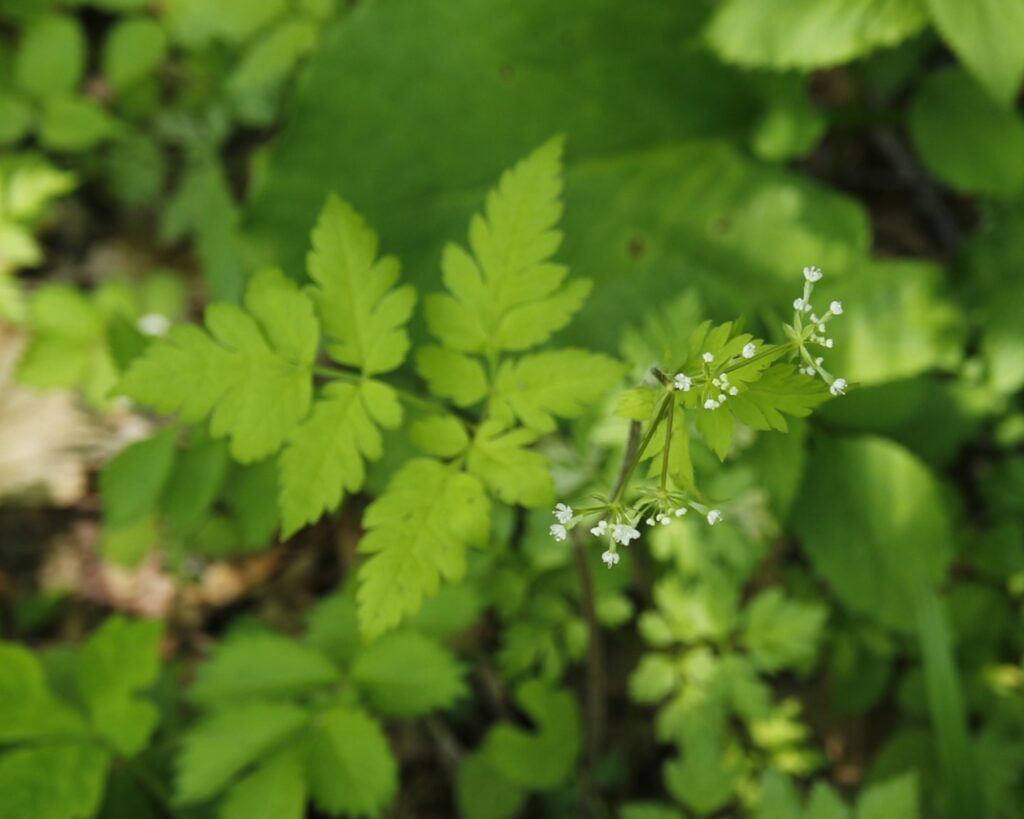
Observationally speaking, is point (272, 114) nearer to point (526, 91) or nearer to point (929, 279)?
point (526, 91)

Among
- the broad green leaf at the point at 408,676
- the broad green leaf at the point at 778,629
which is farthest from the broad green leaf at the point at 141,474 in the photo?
the broad green leaf at the point at 778,629

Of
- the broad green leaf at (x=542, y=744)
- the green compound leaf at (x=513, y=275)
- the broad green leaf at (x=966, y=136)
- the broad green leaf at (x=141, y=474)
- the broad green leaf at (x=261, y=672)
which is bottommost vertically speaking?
the broad green leaf at (x=542, y=744)

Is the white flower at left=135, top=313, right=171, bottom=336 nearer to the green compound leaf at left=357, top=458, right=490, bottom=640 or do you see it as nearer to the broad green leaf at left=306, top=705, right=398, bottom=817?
the broad green leaf at left=306, top=705, right=398, bottom=817

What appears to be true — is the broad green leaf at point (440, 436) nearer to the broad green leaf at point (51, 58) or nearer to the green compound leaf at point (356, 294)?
the green compound leaf at point (356, 294)

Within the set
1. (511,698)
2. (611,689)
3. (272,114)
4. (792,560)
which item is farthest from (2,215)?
(792,560)

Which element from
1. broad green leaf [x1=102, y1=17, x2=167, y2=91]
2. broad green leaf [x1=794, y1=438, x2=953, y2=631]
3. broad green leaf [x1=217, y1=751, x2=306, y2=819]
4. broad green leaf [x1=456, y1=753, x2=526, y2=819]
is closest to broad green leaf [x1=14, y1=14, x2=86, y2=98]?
broad green leaf [x1=102, y1=17, x2=167, y2=91]

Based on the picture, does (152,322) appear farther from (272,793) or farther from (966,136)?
(966,136)
